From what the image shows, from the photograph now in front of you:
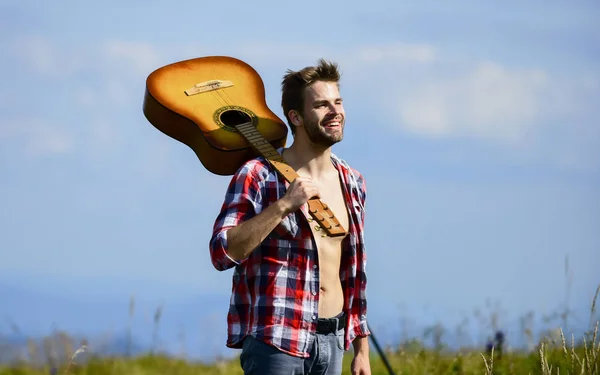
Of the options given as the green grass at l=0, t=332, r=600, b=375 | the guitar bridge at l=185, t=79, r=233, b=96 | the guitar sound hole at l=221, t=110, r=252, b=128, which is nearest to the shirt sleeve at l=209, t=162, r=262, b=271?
the guitar sound hole at l=221, t=110, r=252, b=128

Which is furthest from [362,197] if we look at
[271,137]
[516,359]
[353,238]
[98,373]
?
[516,359]

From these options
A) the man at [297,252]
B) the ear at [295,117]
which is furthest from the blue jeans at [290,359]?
the ear at [295,117]

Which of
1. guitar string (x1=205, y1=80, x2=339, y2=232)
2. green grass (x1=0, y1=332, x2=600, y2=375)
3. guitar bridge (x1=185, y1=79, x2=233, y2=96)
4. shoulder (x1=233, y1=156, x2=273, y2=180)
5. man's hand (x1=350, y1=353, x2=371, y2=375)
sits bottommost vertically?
green grass (x1=0, y1=332, x2=600, y2=375)

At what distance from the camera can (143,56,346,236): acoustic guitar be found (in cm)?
434


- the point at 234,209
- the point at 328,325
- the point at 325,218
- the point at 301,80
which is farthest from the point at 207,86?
the point at 328,325

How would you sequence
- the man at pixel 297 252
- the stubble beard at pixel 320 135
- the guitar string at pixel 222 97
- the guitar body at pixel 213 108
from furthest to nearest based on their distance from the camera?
the guitar string at pixel 222 97 < the guitar body at pixel 213 108 < the stubble beard at pixel 320 135 < the man at pixel 297 252

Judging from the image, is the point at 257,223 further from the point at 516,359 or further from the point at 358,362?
the point at 516,359

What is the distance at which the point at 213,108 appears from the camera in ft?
15.5

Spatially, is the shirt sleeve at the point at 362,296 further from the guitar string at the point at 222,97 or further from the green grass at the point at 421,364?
the green grass at the point at 421,364

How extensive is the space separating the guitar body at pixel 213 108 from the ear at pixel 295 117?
0.22 m

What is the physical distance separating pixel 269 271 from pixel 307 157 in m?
0.63

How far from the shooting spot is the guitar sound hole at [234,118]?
15.3ft

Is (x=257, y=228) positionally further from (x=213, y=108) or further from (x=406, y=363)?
(x=406, y=363)

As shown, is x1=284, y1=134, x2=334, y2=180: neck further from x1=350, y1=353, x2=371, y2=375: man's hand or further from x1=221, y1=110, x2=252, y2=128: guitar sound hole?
x1=350, y1=353, x2=371, y2=375: man's hand
